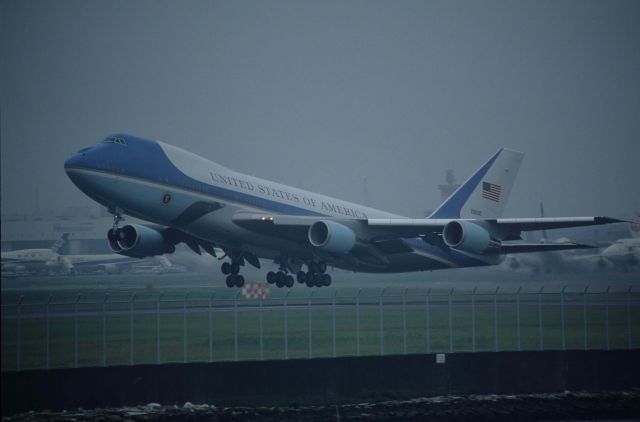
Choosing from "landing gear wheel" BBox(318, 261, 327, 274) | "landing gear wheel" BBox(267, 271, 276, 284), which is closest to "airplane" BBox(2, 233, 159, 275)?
"landing gear wheel" BBox(267, 271, 276, 284)

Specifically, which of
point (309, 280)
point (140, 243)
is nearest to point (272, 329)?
point (309, 280)

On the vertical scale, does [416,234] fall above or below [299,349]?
above

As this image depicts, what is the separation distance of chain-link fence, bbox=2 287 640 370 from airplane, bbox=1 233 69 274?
1.59 m

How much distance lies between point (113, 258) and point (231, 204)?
69.7 feet

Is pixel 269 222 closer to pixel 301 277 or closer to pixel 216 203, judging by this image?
pixel 216 203

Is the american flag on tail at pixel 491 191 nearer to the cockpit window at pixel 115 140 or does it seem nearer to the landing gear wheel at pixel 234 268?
the landing gear wheel at pixel 234 268

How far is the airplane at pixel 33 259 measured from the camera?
79.5 feet

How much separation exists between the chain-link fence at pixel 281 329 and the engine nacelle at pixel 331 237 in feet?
9.24

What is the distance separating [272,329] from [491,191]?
18213 mm

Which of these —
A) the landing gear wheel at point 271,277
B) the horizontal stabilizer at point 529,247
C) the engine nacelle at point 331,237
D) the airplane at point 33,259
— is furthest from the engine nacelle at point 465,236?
the airplane at point 33,259

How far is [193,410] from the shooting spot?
74.7 ft

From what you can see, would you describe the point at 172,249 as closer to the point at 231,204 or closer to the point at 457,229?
the point at 231,204

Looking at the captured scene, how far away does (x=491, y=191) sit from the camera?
44.9 metres

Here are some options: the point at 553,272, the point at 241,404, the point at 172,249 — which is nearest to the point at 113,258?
the point at 172,249
